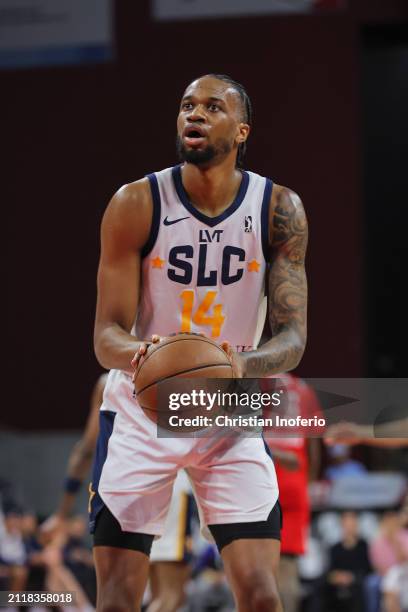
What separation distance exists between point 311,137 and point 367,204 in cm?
104

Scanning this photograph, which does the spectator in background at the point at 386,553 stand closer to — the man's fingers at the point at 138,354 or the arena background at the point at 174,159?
the arena background at the point at 174,159

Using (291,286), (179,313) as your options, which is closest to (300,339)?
(291,286)

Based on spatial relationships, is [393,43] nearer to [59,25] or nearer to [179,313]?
[59,25]

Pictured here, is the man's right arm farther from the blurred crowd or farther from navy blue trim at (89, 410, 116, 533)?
the blurred crowd

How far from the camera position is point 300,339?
141 inches

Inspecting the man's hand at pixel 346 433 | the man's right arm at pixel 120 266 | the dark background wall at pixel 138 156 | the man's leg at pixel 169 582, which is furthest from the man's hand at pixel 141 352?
the dark background wall at pixel 138 156

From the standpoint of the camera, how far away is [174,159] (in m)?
11.9

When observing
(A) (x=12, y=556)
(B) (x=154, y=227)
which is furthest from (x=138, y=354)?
(A) (x=12, y=556)

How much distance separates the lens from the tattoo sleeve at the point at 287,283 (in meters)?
3.53

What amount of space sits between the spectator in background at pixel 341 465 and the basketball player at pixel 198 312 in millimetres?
6721

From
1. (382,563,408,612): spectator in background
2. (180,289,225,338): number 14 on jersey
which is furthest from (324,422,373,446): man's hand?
(382,563,408,612): spectator in background

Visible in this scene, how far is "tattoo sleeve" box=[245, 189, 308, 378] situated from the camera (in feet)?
11.6

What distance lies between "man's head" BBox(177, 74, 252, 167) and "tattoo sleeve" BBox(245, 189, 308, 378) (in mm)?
305

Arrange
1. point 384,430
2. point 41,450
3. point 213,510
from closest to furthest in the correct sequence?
point 213,510, point 384,430, point 41,450
